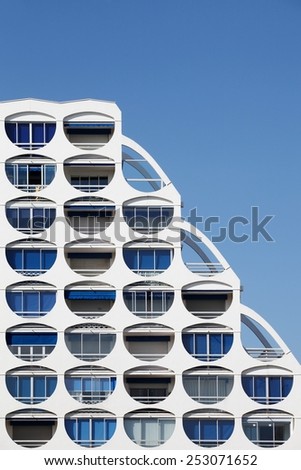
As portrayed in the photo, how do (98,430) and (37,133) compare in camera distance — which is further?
(37,133)

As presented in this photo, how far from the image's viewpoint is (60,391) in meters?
99.1

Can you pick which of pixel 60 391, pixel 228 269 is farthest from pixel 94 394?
pixel 228 269

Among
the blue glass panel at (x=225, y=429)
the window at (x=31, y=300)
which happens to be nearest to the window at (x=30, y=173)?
the window at (x=31, y=300)

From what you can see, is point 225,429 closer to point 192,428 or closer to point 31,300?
point 192,428

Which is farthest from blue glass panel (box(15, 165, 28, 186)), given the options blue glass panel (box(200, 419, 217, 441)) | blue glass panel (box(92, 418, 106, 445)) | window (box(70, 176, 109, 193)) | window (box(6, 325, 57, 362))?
blue glass panel (box(200, 419, 217, 441))

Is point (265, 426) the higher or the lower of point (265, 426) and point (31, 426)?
the lower

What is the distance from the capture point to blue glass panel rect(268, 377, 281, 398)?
330 feet

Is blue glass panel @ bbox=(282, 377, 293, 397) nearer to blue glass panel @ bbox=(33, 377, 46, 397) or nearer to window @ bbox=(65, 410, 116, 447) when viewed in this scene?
window @ bbox=(65, 410, 116, 447)

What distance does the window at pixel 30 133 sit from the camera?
335 ft

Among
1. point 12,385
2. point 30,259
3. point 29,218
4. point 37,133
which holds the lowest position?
point 12,385

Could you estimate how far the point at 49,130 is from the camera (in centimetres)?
10231

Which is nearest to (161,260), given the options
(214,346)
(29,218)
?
(214,346)

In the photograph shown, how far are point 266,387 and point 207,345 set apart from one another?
11.4 feet

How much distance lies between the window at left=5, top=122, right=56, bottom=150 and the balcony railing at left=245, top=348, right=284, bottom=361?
558 inches
